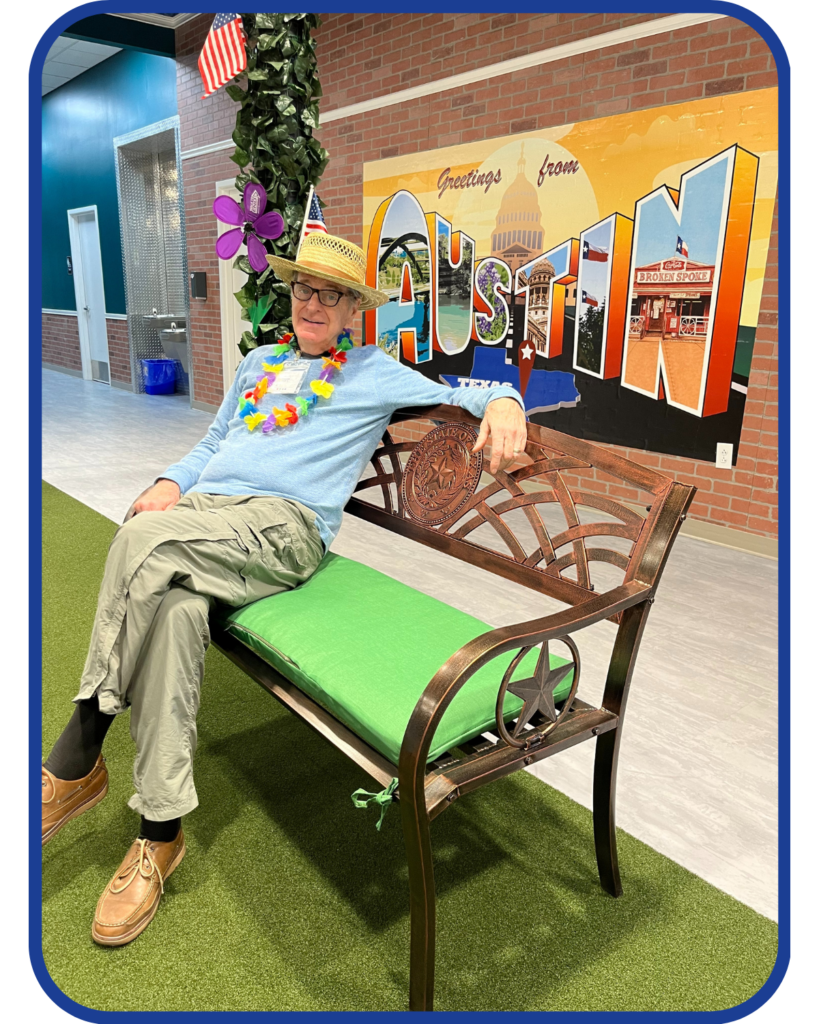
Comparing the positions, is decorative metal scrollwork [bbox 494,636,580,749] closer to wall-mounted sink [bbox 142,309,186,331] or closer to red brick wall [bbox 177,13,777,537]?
red brick wall [bbox 177,13,777,537]

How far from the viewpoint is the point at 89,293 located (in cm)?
1030

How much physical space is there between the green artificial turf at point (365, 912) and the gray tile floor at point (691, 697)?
0.40 ft

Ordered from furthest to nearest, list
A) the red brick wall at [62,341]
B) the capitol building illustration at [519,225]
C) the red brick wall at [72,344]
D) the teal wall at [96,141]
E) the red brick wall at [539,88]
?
the red brick wall at [62,341] < the red brick wall at [72,344] < the teal wall at [96,141] < the capitol building illustration at [519,225] < the red brick wall at [539,88]

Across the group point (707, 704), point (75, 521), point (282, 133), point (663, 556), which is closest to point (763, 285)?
point (707, 704)

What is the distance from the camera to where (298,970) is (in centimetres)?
138

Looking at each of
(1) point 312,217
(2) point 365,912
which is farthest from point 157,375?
(2) point 365,912

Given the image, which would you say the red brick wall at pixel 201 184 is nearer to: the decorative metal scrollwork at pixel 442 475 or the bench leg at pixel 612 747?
the decorative metal scrollwork at pixel 442 475

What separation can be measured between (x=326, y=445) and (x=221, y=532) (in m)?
0.43

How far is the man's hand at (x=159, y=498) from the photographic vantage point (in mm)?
1913

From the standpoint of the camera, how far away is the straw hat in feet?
6.46

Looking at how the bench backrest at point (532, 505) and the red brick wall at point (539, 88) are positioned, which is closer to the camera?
the bench backrest at point (532, 505)

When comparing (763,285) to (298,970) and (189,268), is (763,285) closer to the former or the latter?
(298,970)

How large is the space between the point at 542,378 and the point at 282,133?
265 centimetres

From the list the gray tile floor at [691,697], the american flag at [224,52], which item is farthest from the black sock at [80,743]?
the american flag at [224,52]
